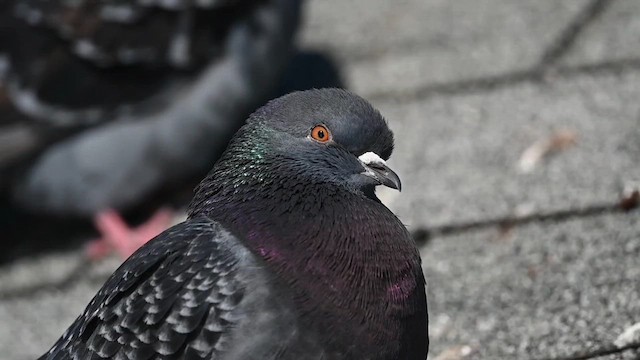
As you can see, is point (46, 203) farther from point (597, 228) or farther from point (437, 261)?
point (597, 228)

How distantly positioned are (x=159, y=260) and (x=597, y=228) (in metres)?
2.23

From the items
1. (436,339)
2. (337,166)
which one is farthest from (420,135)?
(337,166)

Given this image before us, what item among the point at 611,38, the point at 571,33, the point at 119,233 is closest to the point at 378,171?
the point at 119,233

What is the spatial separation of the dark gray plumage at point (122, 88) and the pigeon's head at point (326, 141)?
2770 millimetres

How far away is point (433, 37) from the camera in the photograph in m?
7.61

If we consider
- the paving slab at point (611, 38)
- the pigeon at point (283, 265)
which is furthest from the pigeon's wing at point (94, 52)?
the pigeon at point (283, 265)

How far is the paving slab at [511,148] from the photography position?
5.39 m

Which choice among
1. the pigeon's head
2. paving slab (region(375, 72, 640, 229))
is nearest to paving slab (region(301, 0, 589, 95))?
paving slab (region(375, 72, 640, 229))

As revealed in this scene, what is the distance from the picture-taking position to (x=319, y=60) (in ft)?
25.1

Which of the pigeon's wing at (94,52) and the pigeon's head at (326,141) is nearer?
the pigeon's head at (326,141)

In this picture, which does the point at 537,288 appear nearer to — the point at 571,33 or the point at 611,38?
the point at 611,38

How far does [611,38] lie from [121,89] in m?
2.94

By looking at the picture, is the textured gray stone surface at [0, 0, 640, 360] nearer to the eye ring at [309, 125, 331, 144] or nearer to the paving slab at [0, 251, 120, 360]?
the paving slab at [0, 251, 120, 360]

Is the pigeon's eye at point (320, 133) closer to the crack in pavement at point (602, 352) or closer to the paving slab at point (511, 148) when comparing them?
the crack in pavement at point (602, 352)
